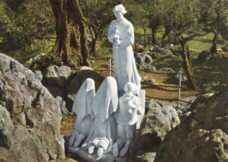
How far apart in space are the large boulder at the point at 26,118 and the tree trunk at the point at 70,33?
6193mm

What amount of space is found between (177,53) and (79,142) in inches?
700

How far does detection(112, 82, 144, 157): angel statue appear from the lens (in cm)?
746

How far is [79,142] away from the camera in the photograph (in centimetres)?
784

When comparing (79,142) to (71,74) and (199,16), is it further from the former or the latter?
(199,16)

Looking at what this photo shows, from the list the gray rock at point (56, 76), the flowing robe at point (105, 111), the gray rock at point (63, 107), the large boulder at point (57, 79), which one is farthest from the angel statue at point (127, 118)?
the gray rock at point (56, 76)

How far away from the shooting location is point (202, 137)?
17.6 ft

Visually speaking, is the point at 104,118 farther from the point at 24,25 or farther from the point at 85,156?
the point at 24,25

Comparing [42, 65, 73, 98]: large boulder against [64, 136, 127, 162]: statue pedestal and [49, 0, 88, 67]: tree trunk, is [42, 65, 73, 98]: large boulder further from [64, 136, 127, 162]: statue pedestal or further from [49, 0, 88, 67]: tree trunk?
[64, 136, 127, 162]: statue pedestal

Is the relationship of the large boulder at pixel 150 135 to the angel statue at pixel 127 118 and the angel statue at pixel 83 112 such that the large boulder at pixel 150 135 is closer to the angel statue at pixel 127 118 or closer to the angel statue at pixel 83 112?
the angel statue at pixel 127 118

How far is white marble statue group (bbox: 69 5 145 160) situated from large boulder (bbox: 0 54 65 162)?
50cm

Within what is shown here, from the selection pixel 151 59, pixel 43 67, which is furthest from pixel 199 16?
pixel 43 67

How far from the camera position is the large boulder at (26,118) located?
23.1 ft

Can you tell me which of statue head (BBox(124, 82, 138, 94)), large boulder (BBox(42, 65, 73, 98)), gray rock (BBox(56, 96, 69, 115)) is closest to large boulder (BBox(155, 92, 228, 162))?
statue head (BBox(124, 82, 138, 94))

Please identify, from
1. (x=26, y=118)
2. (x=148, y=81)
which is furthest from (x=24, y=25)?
(x=26, y=118)
